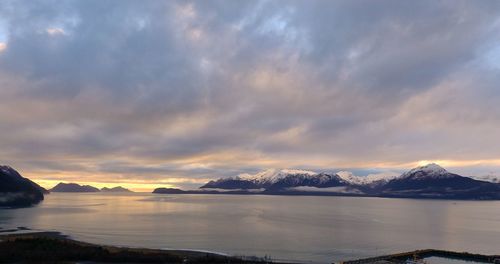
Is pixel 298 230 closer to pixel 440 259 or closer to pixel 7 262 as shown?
pixel 440 259

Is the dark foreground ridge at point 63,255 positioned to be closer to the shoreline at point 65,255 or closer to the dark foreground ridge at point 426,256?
the shoreline at point 65,255

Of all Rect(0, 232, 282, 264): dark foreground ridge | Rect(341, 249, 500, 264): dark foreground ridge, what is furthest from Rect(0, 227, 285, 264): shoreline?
Rect(341, 249, 500, 264): dark foreground ridge

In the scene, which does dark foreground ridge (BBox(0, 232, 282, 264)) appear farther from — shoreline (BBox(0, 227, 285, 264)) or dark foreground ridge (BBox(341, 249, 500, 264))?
dark foreground ridge (BBox(341, 249, 500, 264))

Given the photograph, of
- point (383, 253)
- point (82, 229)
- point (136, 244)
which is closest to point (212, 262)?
point (136, 244)

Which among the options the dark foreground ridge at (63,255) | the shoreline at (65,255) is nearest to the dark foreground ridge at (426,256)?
the shoreline at (65,255)

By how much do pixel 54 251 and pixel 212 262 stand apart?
22603 millimetres

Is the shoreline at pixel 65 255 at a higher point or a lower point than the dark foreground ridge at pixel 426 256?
higher

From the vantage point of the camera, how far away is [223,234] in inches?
4392

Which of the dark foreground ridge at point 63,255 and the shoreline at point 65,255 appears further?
the shoreline at point 65,255

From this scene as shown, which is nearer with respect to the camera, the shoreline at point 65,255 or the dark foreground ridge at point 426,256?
the shoreline at point 65,255

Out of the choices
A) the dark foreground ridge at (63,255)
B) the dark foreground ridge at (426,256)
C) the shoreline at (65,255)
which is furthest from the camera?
the dark foreground ridge at (426,256)

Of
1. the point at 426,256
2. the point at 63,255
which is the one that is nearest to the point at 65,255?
the point at 63,255

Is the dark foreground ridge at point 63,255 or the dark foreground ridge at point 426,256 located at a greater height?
the dark foreground ridge at point 63,255

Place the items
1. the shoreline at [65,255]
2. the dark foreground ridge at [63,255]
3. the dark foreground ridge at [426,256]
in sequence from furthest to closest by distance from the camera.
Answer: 1. the dark foreground ridge at [426,256]
2. the shoreline at [65,255]
3. the dark foreground ridge at [63,255]
